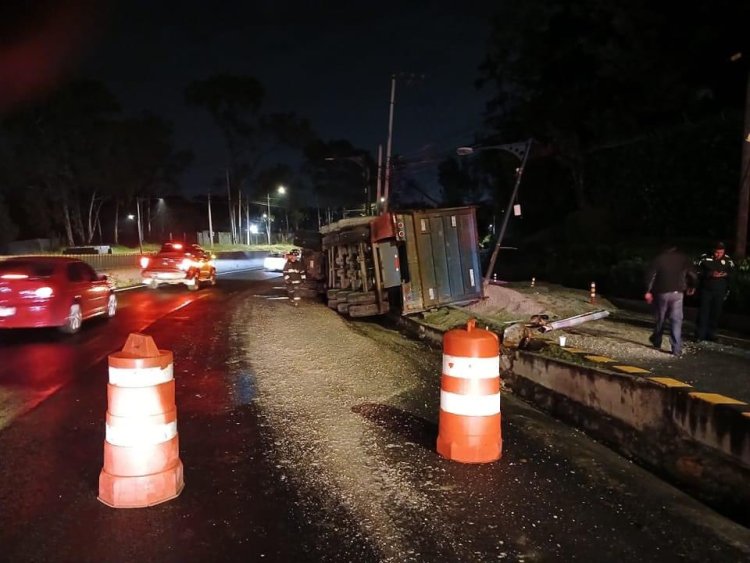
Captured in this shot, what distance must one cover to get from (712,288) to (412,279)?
567cm

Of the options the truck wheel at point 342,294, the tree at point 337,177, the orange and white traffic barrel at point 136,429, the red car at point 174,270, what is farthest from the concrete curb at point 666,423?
the tree at point 337,177

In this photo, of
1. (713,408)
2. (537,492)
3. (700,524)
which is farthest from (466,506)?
(713,408)

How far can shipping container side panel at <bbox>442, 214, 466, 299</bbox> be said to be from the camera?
46.7 ft

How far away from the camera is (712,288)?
1014 centimetres

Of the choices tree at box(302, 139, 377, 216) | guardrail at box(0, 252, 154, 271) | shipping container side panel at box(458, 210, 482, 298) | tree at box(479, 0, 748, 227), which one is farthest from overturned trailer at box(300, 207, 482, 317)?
tree at box(302, 139, 377, 216)

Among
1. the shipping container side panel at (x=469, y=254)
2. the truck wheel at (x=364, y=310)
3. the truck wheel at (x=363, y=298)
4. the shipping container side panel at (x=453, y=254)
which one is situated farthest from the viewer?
the truck wheel at (x=363, y=298)

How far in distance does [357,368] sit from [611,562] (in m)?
5.61

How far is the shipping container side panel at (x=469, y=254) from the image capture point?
14.6m

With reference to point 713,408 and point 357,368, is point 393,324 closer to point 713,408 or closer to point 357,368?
point 357,368

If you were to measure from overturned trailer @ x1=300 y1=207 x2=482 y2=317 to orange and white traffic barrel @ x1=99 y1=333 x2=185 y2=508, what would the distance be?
910 centimetres

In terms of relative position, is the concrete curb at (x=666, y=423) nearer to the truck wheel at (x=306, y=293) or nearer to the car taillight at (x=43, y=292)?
the car taillight at (x=43, y=292)

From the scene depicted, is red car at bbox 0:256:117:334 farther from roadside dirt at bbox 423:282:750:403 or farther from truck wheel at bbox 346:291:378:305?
roadside dirt at bbox 423:282:750:403

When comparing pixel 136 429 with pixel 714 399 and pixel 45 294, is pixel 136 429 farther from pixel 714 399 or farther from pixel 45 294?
pixel 45 294

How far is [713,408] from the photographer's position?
5.10 m
